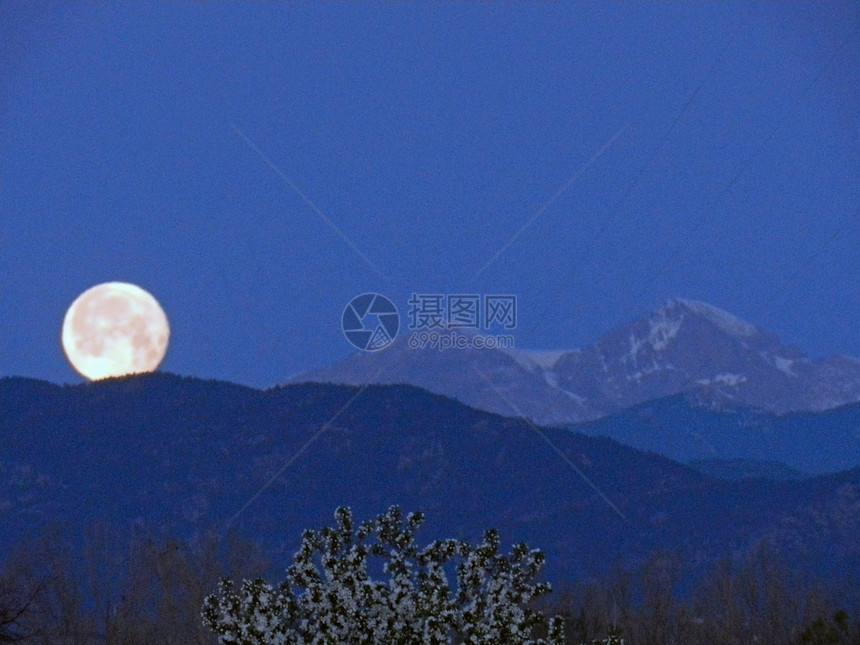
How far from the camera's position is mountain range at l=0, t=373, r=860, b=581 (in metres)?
150

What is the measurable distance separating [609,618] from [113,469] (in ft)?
372

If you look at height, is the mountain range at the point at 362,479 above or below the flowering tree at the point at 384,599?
above

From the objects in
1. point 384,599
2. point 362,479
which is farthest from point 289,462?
point 384,599

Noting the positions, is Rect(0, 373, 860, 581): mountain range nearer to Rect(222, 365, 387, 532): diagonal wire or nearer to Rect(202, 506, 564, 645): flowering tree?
Rect(222, 365, 387, 532): diagonal wire

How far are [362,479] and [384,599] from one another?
161m

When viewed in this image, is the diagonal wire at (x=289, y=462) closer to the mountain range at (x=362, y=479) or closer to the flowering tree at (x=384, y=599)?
the mountain range at (x=362, y=479)

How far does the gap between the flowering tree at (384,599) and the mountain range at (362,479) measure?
122634mm

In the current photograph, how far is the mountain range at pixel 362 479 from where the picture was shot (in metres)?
150

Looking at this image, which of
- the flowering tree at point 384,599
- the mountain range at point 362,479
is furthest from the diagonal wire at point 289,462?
the flowering tree at point 384,599

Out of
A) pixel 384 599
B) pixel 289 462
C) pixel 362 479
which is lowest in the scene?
pixel 384 599

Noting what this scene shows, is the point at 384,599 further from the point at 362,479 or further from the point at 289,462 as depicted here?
the point at 289,462

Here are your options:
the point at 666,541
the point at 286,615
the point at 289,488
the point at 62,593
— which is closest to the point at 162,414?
the point at 289,488

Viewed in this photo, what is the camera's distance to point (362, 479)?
178125 mm

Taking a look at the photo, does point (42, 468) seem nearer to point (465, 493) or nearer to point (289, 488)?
point (289, 488)
